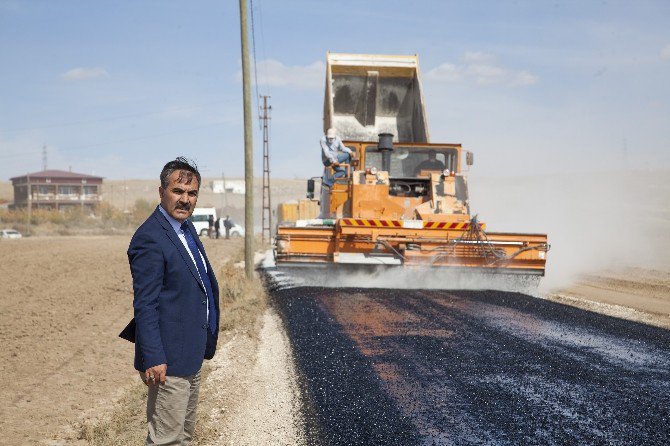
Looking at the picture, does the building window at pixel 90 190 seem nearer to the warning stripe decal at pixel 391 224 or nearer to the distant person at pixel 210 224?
the distant person at pixel 210 224

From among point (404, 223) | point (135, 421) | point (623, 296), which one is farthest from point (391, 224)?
point (135, 421)

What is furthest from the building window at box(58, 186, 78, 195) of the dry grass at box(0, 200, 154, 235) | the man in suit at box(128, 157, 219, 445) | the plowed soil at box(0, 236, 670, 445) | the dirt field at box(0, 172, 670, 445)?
the man in suit at box(128, 157, 219, 445)

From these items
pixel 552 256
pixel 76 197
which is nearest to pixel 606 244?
pixel 552 256

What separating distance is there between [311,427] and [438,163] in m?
11.0

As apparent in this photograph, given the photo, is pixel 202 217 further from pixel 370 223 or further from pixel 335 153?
pixel 370 223

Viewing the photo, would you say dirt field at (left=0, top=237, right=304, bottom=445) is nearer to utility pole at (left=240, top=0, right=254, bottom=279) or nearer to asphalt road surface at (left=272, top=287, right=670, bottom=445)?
asphalt road surface at (left=272, top=287, right=670, bottom=445)

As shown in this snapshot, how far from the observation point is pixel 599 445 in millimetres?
4926

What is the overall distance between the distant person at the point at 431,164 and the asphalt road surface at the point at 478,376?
4858 mm

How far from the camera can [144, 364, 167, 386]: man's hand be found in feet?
11.9

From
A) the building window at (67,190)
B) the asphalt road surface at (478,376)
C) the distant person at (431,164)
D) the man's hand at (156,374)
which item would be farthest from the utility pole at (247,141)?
the building window at (67,190)

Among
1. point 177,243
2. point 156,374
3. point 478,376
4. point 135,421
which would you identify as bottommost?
point 135,421

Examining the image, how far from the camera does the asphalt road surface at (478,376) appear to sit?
5.29 metres

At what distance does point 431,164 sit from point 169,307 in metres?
12.6

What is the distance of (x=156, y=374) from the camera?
3.64 metres
